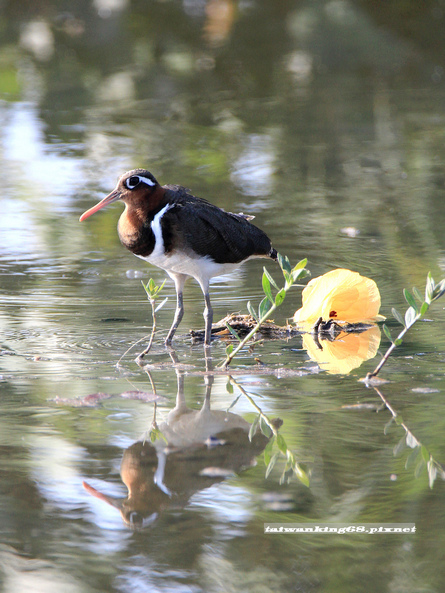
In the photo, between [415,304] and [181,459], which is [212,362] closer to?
[415,304]

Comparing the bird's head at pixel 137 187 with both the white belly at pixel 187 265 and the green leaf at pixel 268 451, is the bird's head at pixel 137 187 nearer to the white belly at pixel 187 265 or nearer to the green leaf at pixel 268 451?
the white belly at pixel 187 265

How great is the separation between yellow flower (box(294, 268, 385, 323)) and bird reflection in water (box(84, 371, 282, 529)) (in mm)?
1310

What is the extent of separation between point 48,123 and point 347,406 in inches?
351

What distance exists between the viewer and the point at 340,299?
5.12 m

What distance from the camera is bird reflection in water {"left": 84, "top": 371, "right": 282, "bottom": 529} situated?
306 cm

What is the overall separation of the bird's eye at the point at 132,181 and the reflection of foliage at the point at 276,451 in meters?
1.52

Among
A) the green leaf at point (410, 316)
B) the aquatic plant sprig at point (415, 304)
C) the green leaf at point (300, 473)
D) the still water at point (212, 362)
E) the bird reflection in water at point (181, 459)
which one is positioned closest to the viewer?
the still water at point (212, 362)

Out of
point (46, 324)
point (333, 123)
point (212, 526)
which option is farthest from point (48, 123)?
point (212, 526)

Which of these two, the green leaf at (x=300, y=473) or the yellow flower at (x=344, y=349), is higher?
the green leaf at (x=300, y=473)

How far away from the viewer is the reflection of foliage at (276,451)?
129 inches

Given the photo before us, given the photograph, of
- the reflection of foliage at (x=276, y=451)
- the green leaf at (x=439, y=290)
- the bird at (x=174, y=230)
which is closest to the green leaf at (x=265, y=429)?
the reflection of foliage at (x=276, y=451)

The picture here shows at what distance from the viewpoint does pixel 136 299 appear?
5.86 metres

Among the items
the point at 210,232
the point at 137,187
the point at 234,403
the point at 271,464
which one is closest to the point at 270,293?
the point at 234,403

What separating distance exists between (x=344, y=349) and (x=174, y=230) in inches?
44.2
